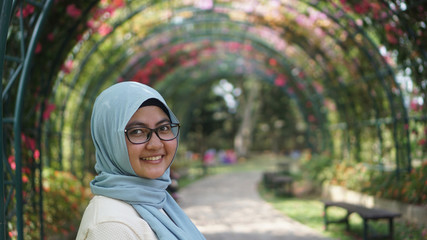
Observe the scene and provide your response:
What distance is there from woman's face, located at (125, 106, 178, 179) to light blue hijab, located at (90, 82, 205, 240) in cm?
4

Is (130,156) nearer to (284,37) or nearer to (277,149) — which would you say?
(284,37)

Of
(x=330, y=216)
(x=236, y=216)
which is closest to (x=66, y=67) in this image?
(x=236, y=216)

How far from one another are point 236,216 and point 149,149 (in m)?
7.26

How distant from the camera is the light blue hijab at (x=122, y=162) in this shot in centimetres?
159

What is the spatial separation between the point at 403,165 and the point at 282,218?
2.39 m

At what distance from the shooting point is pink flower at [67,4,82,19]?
5.14 meters

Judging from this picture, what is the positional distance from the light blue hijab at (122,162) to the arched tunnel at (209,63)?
1180 mm

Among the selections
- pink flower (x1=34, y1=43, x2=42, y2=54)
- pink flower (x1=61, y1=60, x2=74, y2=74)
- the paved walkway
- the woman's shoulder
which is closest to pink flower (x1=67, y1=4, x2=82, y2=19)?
pink flower (x1=34, y1=43, x2=42, y2=54)

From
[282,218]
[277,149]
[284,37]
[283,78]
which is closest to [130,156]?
[282,218]

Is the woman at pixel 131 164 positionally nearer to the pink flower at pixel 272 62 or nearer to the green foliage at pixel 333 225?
the green foliage at pixel 333 225

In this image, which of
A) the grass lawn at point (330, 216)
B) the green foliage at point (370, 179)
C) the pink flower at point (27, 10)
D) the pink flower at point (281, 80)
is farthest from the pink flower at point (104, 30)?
the pink flower at point (281, 80)

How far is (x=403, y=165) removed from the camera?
26.1 feet

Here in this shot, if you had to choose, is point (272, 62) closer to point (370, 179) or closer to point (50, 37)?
point (370, 179)

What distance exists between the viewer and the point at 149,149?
170cm
